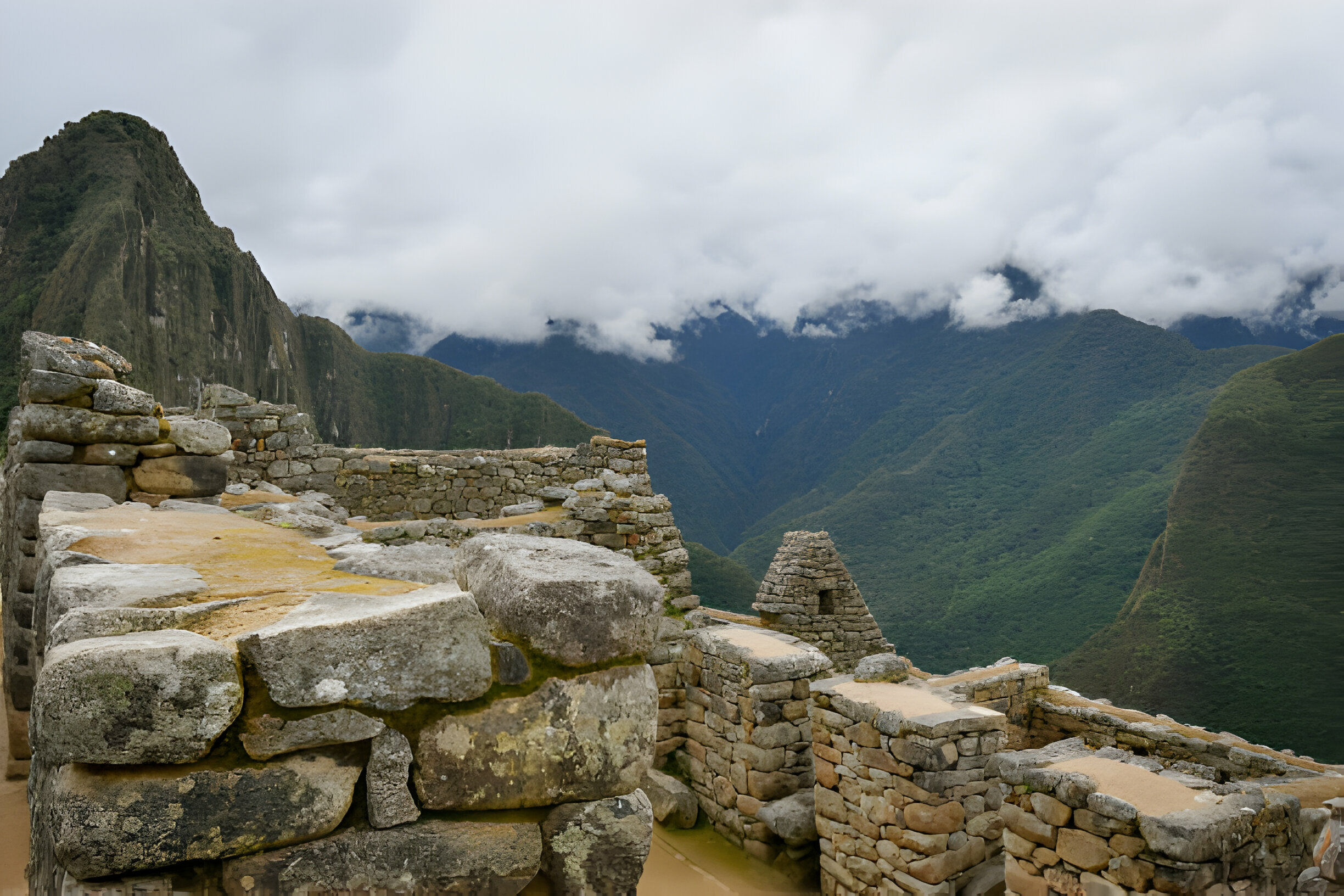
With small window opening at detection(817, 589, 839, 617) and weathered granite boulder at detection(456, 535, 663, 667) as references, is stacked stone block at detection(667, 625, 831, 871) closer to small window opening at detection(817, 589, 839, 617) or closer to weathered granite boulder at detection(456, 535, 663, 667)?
weathered granite boulder at detection(456, 535, 663, 667)

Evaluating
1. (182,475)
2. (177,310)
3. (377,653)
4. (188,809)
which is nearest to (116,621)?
(188,809)

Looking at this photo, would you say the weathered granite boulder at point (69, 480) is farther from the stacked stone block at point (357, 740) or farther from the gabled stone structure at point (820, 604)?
the gabled stone structure at point (820, 604)

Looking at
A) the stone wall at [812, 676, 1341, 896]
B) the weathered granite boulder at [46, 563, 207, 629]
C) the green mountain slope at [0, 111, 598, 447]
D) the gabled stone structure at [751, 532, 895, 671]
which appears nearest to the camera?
the weathered granite boulder at [46, 563, 207, 629]

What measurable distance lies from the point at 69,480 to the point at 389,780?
4.39 metres

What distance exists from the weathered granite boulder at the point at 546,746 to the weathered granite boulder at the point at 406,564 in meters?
0.70

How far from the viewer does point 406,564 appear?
7.68 ft

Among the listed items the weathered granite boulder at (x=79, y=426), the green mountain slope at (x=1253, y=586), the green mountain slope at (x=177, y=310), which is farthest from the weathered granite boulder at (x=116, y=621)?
the green mountain slope at (x=177, y=310)

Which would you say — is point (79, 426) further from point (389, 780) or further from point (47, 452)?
point (389, 780)

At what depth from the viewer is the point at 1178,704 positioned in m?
Answer: 17.2

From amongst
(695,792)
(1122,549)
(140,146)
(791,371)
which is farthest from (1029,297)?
(140,146)

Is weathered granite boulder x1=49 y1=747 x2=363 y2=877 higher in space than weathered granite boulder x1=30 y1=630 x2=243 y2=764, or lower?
lower

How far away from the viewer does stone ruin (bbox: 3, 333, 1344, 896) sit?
1229 mm

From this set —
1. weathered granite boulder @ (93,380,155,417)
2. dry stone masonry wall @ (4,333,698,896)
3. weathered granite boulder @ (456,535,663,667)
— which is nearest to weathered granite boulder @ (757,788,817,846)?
dry stone masonry wall @ (4,333,698,896)

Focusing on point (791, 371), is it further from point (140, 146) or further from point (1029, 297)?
point (140, 146)
